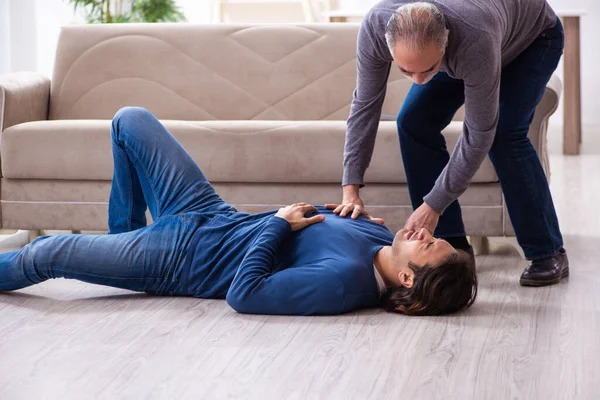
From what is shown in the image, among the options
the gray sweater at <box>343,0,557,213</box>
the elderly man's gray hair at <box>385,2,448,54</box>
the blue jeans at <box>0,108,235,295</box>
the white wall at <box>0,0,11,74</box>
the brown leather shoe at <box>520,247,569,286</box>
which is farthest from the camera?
the white wall at <box>0,0,11,74</box>

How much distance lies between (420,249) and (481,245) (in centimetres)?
107

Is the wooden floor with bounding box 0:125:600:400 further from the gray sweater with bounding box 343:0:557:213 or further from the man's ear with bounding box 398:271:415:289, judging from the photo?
the gray sweater with bounding box 343:0:557:213

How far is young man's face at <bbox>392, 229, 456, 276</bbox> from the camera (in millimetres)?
2047

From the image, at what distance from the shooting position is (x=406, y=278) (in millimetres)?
2090

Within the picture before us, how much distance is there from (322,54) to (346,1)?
3.63 metres

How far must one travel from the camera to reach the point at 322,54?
3520 mm

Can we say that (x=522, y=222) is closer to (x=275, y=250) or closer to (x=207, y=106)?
(x=275, y=250)

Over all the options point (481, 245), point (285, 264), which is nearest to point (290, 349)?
point (285, 264)

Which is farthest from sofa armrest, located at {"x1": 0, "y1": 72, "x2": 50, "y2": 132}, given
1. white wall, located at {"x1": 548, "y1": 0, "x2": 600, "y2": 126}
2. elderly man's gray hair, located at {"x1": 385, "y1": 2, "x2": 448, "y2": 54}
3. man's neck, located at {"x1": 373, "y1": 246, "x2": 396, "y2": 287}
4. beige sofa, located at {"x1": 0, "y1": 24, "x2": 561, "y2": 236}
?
white wall, located at {"x1": 548, "y1": 0, "x2": 600, "y2": 126}

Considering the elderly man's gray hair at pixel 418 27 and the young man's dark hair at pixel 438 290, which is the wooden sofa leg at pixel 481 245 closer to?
the young man's dark hair at pixel 438 290

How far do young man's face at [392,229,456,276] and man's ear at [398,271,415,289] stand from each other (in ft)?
0.08

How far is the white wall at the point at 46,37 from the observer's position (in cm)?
550

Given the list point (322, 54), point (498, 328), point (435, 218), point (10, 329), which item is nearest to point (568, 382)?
point (498, 328)

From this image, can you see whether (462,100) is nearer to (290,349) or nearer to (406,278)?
(406,278)
